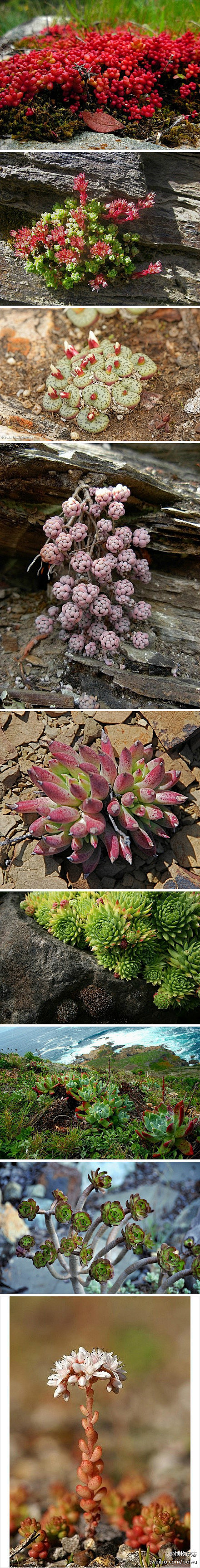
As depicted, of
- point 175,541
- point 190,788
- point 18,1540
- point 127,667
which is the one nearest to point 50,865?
point 190,788

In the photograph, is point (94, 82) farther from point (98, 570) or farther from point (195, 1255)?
point (195, 1255)

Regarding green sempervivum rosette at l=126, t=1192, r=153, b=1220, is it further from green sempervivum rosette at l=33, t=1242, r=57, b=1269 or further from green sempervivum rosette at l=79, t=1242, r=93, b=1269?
green sempervivum rosette at l=33, t=1242, r=57, b=1269

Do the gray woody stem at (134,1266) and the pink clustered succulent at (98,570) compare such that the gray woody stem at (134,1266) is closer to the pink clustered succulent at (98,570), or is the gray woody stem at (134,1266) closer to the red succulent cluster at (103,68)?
the pink clustered succulent at (98,570)

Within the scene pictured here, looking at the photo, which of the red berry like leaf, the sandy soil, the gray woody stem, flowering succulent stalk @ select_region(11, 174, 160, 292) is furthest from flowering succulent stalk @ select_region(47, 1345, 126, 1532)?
the red berry like leaf

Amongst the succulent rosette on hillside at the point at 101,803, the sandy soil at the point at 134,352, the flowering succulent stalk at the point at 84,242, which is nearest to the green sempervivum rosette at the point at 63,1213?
the succulent rosette on hillside at the point at 101,803

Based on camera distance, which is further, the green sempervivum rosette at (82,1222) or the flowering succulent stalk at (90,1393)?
the green sempervivum rosette at (82,1222)

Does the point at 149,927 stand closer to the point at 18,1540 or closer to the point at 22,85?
the point at 18,1540

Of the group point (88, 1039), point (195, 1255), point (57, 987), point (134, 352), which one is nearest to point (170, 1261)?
point (195, 1255)
